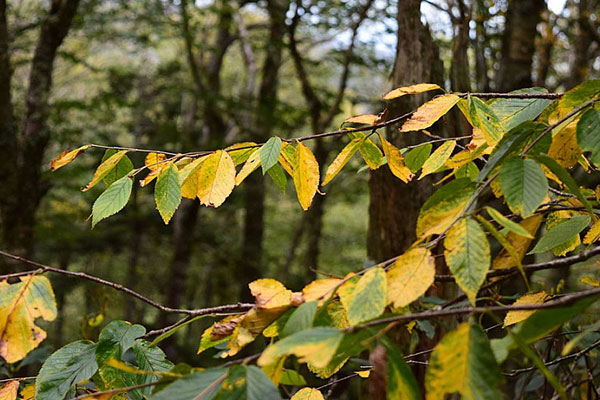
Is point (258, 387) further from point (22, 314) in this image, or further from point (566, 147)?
point (566, 147)

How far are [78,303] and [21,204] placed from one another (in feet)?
39.2

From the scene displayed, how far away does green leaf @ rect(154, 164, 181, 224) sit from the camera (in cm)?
82

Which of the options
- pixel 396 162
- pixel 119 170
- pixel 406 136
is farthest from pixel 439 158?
pixel 406 136

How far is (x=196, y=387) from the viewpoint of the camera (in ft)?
1.86

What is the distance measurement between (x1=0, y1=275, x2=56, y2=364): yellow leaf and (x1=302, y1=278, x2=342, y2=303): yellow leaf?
39 cm

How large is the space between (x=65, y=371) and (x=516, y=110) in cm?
89

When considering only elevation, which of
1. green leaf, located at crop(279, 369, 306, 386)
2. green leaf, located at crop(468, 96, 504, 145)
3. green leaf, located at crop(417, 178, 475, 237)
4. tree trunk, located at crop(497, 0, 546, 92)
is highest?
tree trunk, located at crop(497, 0, 546, 92)

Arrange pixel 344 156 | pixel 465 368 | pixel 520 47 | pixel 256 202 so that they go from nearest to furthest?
pixel 465 368 → pixel 344 156 → pixel 520 47 → pixel 256 202

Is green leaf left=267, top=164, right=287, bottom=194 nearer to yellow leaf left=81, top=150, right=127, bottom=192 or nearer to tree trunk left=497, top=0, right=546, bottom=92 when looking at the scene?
yellow leaf left=81, top=150, right=127, bottom=192

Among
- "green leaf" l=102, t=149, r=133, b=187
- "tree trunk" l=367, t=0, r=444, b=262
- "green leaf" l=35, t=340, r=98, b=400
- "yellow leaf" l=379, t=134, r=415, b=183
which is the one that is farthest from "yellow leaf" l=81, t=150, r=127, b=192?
"tree trunk" l=367, t=0, r=444, b=262

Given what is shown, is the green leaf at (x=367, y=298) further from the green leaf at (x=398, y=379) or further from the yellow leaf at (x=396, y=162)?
A: the yellow leaf at (x=396, y=162)

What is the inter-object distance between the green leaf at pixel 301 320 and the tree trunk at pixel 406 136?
4.33ft

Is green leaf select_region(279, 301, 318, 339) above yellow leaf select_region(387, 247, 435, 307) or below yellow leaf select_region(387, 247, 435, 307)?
below

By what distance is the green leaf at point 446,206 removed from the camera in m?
0.64
